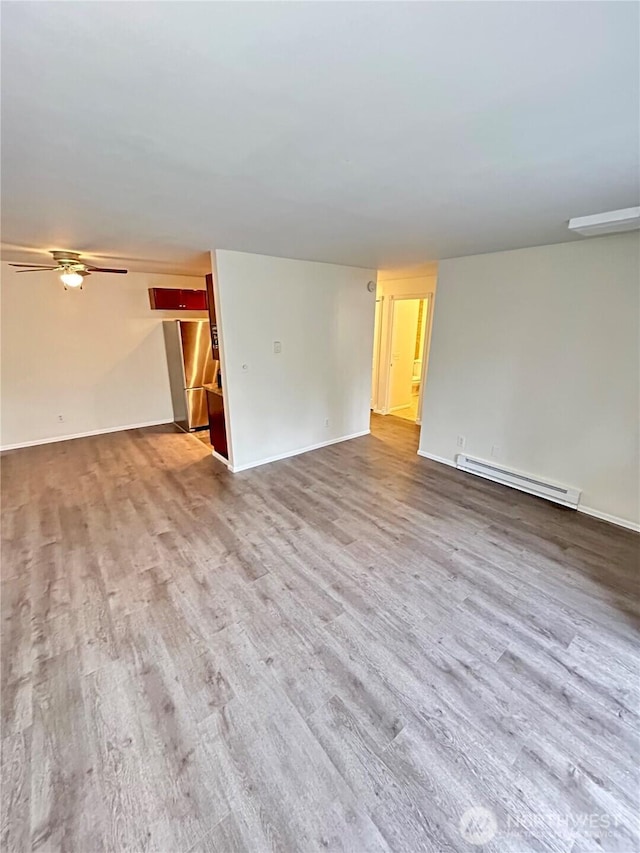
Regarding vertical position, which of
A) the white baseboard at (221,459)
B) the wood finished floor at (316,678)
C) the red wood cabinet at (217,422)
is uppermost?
the red wood cabinet at (217,422)

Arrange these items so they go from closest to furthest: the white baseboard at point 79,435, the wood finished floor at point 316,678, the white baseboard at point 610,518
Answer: the wood finished floor at point 316,678 → the white baseboard at point 610,518 → the white baseboard at point 79,435

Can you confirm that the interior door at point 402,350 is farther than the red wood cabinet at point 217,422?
Yes

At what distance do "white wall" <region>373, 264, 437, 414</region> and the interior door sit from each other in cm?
10

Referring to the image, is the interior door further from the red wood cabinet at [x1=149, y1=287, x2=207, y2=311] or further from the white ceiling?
the white ceiling

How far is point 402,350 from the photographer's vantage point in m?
6.54

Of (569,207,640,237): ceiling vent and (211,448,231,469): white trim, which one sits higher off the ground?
(569,207,640,237): ceiling vent

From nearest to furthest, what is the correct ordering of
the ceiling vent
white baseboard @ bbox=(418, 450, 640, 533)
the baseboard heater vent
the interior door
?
the ceiling vent → white baseboard @ bbox=(418, 450, 640, 533) → the baseboard heater vent → the interior door

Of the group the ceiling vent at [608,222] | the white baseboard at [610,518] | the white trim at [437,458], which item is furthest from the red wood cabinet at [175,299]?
the white baseboard at [610,518]

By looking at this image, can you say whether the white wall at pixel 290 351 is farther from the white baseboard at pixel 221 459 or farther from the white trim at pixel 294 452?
the white baseboard at pixel 221 459

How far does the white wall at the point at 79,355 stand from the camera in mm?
4645

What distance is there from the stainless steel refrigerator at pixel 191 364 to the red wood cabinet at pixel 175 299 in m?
0.26

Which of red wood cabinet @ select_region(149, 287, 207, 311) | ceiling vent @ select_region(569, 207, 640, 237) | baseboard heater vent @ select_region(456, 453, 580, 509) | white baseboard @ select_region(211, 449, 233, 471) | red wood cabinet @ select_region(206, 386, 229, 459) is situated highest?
ceiling vent @ select_region(569, 207, 640, 237)

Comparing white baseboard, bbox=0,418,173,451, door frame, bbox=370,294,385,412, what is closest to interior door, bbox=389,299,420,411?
door frame, bbox=370,294,385,412

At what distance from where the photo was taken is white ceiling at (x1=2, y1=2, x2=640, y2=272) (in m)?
0.87
